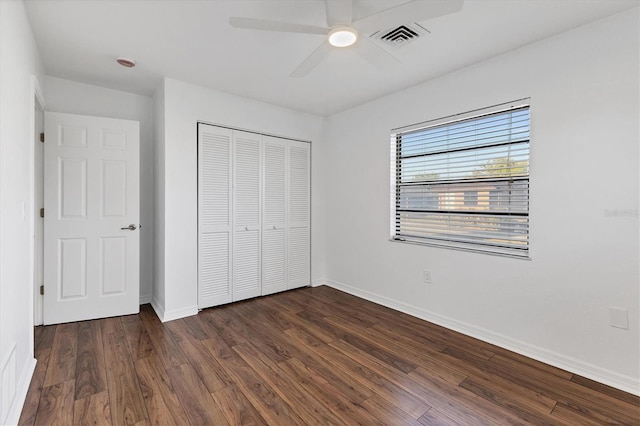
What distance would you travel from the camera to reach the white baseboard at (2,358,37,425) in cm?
160

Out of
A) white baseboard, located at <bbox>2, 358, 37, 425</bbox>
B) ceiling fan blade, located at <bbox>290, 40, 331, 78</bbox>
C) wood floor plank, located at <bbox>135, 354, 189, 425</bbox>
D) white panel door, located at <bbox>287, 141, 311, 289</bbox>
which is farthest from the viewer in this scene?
white panel door, located at <bbox>287, 141, 311, 289</bbox>

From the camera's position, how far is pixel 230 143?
3533 mm

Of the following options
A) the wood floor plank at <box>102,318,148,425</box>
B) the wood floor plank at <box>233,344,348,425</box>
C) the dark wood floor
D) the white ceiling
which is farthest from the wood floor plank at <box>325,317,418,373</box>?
the white ceiling

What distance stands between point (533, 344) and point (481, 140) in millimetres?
1759

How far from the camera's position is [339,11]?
1.69 m

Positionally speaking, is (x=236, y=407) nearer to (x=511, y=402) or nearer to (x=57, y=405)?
(x=57, y=405)

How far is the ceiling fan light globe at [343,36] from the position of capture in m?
1.75

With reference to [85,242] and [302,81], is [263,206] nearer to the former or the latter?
[302,81]

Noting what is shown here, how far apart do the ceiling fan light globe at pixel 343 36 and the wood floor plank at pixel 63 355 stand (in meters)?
2.82

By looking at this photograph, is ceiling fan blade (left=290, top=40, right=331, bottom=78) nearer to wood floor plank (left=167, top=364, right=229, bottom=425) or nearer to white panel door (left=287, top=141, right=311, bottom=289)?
white panel door (left=287, top=141, right=311, bottom=289)

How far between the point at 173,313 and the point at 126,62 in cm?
242

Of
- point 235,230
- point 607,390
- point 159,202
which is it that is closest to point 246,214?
point 235,230

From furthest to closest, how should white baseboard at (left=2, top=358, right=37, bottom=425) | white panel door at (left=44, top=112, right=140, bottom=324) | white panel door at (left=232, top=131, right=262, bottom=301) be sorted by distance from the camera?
white panel door at (left=232, top=131, right=262, bottom=301), white panel door at (left=44, top=112, right=140, bottom=324), white baseboard at (left=2, top=358, right=37, bottom=425)

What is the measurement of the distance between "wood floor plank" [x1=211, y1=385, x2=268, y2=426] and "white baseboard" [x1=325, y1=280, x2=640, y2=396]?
2.00 m
